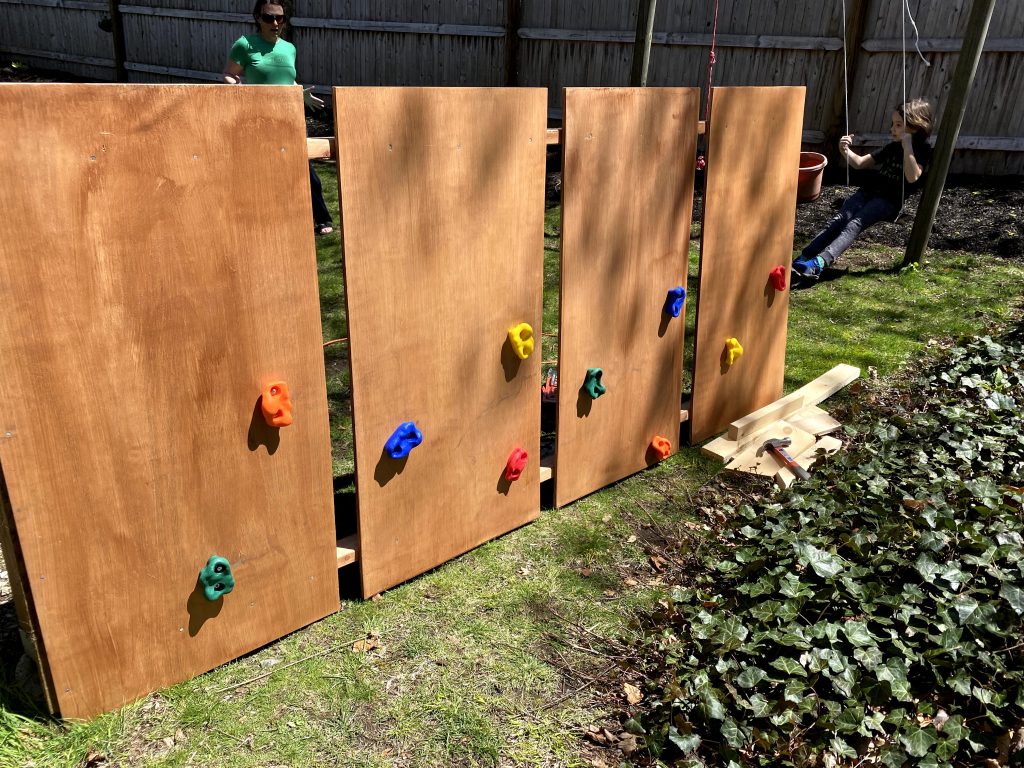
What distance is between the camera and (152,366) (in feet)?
7.86

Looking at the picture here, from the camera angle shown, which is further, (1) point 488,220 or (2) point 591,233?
(2) point 591,233

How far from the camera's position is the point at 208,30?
14664mm

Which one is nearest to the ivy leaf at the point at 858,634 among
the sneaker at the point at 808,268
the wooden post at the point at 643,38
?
the wooden post at the point at 643,38

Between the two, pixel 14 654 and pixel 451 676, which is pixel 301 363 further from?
pixel 14 654

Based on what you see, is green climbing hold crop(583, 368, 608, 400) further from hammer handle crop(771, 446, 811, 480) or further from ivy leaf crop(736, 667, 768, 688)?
ivy leaf crop(736, 667, 768, 688)

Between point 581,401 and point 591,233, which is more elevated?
point 591,233

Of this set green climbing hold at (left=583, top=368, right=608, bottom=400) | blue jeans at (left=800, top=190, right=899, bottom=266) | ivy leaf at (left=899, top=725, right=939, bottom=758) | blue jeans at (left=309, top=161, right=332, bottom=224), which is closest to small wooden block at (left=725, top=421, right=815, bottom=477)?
green climbing hold at (left=583, top=368, right=608, bottom=400)

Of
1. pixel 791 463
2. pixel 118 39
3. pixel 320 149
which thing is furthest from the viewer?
pixel 118 39

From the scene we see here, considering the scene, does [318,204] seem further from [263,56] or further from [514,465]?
[514,465]

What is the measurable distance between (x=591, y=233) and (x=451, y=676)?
6.11 ft

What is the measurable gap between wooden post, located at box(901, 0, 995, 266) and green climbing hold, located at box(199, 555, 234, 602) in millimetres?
6622

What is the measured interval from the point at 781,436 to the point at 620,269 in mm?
1427

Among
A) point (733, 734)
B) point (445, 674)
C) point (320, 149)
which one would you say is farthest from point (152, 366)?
point (733, 734)

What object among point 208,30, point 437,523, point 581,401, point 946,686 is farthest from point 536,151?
point 208,30
